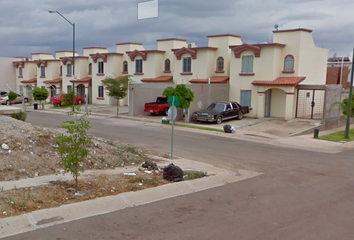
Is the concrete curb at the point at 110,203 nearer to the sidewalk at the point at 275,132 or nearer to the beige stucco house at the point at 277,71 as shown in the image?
the sidewalk at the point at 275,132

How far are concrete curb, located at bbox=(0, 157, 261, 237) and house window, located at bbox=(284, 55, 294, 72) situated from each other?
19.8 meters

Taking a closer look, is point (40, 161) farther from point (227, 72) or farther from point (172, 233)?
point (227, 72)

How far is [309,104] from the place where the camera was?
30.9 metres

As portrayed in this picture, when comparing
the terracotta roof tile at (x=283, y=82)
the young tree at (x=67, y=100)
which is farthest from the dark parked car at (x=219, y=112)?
the young tree at (x=67, y=100)

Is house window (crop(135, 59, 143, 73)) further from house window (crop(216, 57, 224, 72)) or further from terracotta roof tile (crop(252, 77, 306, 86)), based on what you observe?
terracotta roof tile (crop(252, 77, 306, 86))

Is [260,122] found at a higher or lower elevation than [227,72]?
lower

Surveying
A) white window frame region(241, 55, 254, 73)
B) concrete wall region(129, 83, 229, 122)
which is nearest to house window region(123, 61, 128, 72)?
concrete wall region(129, 83, 229, 122)

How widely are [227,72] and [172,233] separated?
28806 mm

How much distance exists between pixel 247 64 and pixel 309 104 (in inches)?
241

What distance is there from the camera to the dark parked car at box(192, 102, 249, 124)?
27562 mm

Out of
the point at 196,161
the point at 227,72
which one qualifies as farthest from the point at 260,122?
the point at 196,161

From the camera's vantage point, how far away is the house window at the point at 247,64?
102 feet

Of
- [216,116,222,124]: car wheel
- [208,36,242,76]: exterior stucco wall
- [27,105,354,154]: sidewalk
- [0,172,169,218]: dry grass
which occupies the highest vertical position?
[208,36,242,76]: exterior stucco wall

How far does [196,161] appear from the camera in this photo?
45.3ft
